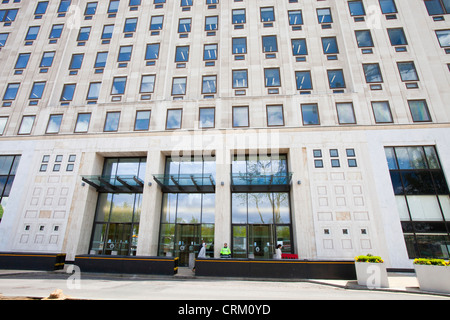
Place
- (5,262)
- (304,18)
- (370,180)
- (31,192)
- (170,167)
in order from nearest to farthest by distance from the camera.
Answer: (5,262) < (370,180) < (31,192) < (170,167) < (304,18)

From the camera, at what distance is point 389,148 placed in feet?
63.2

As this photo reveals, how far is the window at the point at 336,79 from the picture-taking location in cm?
2209

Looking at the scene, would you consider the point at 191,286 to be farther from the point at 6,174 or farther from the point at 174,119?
the point at 6,174

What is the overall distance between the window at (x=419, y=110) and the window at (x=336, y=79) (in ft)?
18.3

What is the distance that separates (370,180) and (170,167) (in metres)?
16.0

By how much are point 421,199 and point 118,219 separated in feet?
76.9

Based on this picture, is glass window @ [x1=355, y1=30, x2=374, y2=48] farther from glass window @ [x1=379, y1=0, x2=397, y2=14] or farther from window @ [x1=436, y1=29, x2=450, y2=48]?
window @ [x1=436, y1=29, x2=450, y2=48]

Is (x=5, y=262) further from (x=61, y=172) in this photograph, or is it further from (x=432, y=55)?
(x=432, y=55)

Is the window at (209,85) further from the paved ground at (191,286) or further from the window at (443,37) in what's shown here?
the window at (443,37)

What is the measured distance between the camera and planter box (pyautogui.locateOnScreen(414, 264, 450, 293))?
9.52 meters

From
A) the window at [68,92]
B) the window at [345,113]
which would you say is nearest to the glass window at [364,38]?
the window at [345,113]

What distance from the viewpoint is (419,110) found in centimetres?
1998
